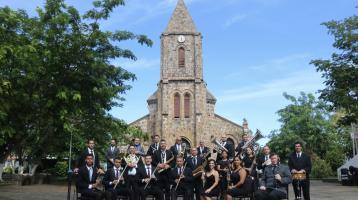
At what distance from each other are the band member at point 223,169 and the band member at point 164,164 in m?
1.52

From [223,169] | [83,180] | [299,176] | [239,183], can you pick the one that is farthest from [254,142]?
[83,180]

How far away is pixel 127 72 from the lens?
523 inches

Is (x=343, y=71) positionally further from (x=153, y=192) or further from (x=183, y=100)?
(x=183, y=100)

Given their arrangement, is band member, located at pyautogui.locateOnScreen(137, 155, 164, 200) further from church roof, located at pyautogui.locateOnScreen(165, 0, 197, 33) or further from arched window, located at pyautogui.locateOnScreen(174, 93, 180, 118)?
church roof, located at pyautogui.locateOnScreen(165, 0, 197, 33)

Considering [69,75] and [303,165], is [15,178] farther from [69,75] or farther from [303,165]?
[303,165]

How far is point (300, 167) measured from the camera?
484 inches

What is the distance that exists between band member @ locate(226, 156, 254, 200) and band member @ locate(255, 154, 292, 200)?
32 centimetres

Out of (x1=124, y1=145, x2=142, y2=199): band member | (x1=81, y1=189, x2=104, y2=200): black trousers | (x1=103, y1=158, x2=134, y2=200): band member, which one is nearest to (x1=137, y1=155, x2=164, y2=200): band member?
(x1=124, y1=145, x2=142, y2=199): band member

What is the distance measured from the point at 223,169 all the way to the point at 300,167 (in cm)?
226

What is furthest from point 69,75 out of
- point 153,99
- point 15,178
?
point 153,99

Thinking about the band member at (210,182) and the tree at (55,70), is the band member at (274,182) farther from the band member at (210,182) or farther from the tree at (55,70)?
the tree at (55,70)

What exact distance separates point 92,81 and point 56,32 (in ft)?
5.41

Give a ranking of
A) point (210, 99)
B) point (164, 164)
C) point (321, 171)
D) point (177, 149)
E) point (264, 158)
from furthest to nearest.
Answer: point (210, 99), point (321, 171), point (177, 149), point (264, 158), point (164, 164)

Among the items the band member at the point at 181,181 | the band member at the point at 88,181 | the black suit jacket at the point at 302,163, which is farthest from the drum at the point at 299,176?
the band member at the point at 88,181
